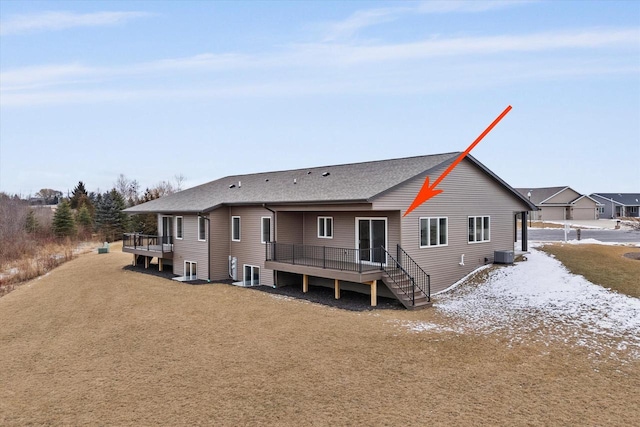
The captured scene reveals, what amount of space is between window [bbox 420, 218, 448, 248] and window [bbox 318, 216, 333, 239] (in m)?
4.23

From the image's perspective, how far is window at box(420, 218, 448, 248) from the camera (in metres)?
17.2

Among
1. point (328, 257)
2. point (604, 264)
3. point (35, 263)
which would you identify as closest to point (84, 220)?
point (35, 263)

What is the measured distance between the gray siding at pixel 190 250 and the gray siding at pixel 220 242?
434mm

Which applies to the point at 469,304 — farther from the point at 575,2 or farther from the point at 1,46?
the point at 1,46

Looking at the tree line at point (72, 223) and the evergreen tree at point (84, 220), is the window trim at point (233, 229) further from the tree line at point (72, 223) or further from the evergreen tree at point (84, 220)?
the evergreen tree at point (84, 220)

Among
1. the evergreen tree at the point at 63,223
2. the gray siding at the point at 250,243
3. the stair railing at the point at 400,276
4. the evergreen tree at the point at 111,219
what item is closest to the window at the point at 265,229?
the gray siding at the point at 250,243

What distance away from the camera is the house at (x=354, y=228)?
16406 millimetres

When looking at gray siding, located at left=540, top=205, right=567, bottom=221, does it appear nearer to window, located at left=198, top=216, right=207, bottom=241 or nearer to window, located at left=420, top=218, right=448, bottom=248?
window, located at left=420, top=218, right=448, bottom=248

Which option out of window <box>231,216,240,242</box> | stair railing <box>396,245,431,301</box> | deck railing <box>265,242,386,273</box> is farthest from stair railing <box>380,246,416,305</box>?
window <box>231,216,240,242</box>

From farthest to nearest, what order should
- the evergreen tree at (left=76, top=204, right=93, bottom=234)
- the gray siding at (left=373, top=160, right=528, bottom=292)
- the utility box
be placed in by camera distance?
the evergreen tree at (left=76, top=204, right=93, bottom=234) < the utility box < the gray siding at (left=373, top=160, right=528, bottom=292)

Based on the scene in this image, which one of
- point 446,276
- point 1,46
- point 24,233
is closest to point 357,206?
point 446,276

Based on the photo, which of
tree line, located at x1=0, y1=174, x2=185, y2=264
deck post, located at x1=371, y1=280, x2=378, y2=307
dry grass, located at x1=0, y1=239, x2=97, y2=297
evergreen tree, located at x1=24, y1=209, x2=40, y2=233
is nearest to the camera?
deck post, located at x1=371, y1=280, x2=378, y2=307

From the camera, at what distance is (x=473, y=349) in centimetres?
1046

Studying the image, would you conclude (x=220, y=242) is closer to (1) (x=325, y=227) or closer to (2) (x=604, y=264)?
(1) (x=325, y=227)
